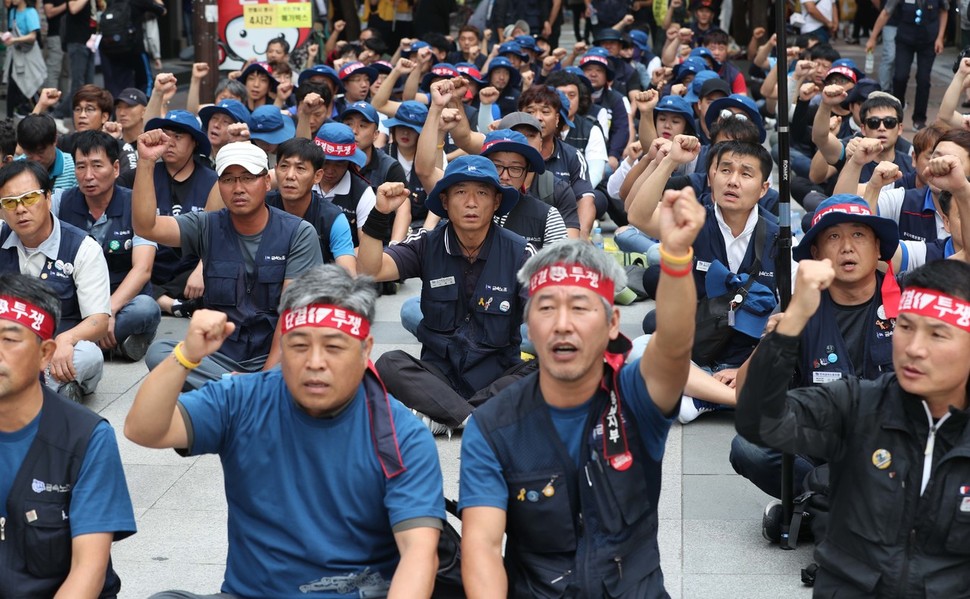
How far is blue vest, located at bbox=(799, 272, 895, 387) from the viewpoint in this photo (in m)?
5.50

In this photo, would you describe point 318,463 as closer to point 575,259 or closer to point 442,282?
point 575,259

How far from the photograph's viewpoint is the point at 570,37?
27.9 metres

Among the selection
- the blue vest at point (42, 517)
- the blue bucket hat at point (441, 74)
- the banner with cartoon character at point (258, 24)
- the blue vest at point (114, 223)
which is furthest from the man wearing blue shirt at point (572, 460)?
the banner with cartoon character at point (258, 24)

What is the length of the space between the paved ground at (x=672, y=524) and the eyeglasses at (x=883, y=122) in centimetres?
265

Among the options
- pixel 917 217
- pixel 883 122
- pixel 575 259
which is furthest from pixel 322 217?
pixel 575 259

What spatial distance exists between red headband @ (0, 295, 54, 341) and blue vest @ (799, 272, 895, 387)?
2.96 metres

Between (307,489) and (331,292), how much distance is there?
1.95 ft

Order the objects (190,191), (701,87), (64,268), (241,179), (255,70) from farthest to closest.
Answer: (255,70)
(701,87)
(190,191)
(64,268)
(241,179)

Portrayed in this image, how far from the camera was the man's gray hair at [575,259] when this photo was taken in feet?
13.1

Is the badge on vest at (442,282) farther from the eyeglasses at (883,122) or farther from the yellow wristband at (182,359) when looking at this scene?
the eyeglasses at (883,122)

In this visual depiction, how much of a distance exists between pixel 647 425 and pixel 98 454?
65.1 inches

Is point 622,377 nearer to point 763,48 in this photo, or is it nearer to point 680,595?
point 680,595

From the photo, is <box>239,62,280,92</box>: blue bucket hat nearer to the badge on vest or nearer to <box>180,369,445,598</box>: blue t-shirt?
the badge on vest

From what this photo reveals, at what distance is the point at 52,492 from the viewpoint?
4.04 meters
